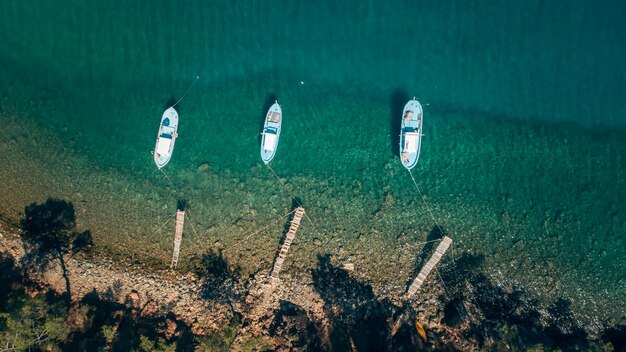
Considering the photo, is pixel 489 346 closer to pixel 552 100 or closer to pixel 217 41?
pixel 552 100

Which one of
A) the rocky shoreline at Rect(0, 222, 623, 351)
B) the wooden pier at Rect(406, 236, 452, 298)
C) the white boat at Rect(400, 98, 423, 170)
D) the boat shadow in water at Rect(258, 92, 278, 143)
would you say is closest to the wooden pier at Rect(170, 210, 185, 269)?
the rocky shoreline at Rect(0, 222, 623, 351)

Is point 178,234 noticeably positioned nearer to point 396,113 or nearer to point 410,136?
point 410,136

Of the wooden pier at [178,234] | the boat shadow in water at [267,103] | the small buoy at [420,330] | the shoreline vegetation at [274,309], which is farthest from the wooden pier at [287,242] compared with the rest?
the small buoy at [420,330]

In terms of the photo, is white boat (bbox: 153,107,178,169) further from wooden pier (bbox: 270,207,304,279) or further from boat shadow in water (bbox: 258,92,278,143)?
wooden pier (bbox: 270,207,304,279)

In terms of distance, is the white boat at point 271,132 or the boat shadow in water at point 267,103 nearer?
the white boat at point 271,132

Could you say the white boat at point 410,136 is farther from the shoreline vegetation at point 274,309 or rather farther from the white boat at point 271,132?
the white boat at point 271,132

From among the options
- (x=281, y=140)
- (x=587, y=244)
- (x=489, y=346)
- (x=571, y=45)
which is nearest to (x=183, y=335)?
(x=281, y=140)

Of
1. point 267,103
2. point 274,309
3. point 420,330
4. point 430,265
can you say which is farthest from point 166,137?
point 420,330
